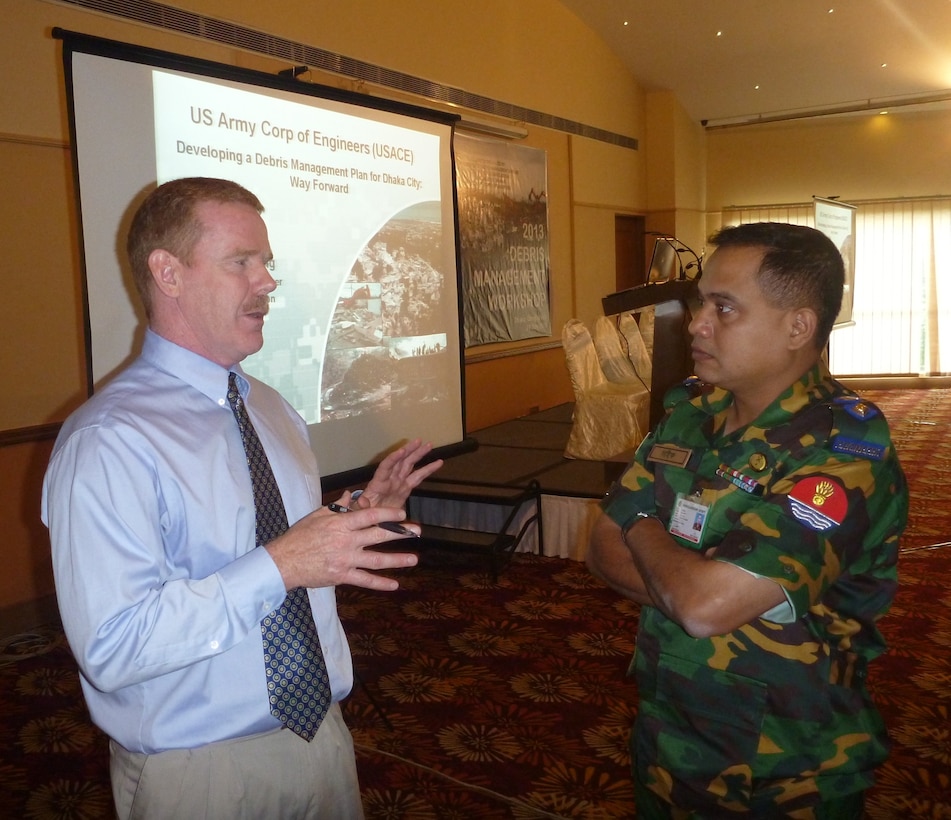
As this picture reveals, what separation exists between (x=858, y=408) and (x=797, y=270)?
237mm

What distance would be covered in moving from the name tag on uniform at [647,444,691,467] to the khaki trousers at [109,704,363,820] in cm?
73

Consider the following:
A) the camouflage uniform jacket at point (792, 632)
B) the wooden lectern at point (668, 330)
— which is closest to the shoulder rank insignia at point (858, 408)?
the camouflage uniform jacket at point (792, 632)

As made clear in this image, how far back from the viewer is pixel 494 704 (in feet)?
10.2

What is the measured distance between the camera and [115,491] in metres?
1.12

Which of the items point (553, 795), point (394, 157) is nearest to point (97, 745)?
point (553, 795)

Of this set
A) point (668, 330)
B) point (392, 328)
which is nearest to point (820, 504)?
point (392, 328)

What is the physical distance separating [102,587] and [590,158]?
28.5 ft

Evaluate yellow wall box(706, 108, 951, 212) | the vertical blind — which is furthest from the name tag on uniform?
yellow wall box(706, 108, 951, 212)

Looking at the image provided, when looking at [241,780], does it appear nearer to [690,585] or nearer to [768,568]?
[690,585]

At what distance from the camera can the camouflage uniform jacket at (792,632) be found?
3.82 ft

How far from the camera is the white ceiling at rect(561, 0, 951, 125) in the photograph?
8180mm

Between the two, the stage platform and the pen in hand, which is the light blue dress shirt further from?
the stage platform

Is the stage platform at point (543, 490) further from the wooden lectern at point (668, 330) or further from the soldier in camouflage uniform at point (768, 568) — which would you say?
the soldier in camouflage uniform at point (768, 568)

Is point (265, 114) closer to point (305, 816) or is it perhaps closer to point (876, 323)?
point (305, 816)
